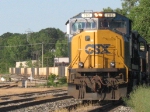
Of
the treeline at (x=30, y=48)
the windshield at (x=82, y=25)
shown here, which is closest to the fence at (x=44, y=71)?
the treeline at (x=30, y=48)

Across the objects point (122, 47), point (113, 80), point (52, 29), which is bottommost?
point (113, 80)

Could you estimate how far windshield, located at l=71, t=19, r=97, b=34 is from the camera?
16.7 metres

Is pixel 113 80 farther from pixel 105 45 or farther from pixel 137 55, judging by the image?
pixel 137 55

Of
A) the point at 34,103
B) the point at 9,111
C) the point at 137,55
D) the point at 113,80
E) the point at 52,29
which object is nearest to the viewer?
the point at 9,111

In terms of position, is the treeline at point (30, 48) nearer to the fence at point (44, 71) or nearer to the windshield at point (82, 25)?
the fence at point (44, 71)

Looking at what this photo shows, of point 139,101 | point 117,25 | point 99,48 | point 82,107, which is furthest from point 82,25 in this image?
point 139,101

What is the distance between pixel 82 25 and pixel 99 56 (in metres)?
1.50

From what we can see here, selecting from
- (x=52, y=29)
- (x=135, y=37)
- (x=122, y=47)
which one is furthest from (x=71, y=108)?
(x=52, y=29)

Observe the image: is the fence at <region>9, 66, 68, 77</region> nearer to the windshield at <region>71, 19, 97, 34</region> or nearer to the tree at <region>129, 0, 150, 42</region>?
the tree at <region>129, 0, 150, 42</region>

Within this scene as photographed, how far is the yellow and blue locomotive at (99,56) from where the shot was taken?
16.0m

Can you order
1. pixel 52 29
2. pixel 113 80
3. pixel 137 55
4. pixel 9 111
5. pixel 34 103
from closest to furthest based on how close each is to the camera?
pixel 9 111 < pixel 113 80 < pixel 34 103 < pixel 137 55 < pixel 52 29

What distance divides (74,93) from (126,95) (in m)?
1.99

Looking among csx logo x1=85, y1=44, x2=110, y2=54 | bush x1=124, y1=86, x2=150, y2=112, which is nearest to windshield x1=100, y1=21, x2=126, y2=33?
csx logo x1=85, y1=44, x2=110, y2=54

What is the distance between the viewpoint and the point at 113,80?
16.0 meters
